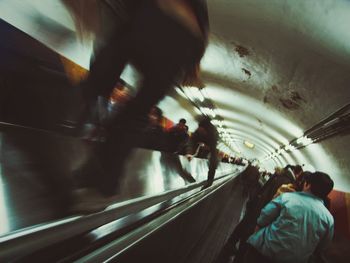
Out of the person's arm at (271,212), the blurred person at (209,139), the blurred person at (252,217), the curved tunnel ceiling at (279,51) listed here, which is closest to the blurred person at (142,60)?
the curved tunnel ceiling at (279,51)

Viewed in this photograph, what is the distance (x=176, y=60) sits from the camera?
187 cm

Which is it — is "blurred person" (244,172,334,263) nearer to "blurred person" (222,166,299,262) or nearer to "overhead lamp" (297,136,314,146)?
"blurred person" (222,166,299,262)

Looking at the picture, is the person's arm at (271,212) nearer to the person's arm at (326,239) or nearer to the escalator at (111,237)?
the person's arm at (326,239)

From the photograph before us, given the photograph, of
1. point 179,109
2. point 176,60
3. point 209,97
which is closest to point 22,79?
point 176,60

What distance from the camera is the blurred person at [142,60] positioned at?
1700 mm

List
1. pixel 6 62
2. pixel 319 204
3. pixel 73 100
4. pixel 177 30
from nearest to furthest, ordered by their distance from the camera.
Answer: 1. pixel 177 30
2. pixel 319 204
3. pixel 6 62
4. pixel 73 100

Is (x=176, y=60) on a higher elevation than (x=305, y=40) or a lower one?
lower

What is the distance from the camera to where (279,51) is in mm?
4602

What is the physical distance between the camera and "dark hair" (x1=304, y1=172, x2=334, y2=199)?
8.67 ft

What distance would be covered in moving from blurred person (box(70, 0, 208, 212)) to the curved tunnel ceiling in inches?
20.0

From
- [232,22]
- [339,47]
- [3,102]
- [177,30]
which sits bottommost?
[3,102]

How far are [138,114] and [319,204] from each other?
2.06 meters

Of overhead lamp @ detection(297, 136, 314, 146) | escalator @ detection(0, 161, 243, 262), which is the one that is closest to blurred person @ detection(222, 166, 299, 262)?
escalator @ detection(0, 161, 243, 262)

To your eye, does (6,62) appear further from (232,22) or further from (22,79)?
(232,22)
